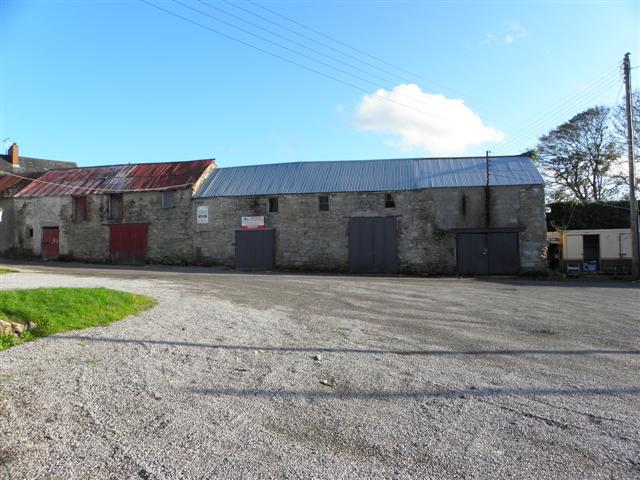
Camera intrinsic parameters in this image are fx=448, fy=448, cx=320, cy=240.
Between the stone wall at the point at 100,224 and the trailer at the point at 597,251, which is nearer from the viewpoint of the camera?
the trailer at the point at 597,251

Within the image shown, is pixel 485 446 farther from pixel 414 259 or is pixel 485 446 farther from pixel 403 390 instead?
pixel 414 259

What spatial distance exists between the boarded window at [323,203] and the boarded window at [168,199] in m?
9.85

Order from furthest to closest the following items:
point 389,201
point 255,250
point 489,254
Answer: point 255,250 < point 389,201 < point 489,254

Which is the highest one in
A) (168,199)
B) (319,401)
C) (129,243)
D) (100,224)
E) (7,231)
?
(168,199)

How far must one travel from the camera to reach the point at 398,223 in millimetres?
26156

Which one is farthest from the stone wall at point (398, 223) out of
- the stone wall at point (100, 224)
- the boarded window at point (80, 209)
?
the boarded window at point (80, 209)

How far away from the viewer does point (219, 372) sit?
5262mm

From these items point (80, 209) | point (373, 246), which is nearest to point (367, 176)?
point (373, 246)

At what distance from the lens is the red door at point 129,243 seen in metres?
29.7

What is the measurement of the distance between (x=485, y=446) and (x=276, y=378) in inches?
95.0

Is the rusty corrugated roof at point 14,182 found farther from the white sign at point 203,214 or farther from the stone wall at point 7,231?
the white sign at point 203,214

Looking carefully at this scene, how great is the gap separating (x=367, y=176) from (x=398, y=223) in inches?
155

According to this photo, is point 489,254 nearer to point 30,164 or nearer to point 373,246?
point 373,246

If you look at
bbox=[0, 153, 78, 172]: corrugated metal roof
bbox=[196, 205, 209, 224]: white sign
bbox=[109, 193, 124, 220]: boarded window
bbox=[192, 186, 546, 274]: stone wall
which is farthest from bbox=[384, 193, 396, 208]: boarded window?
bbox=[0, 153, 78, 172]: corrugated metal roof
